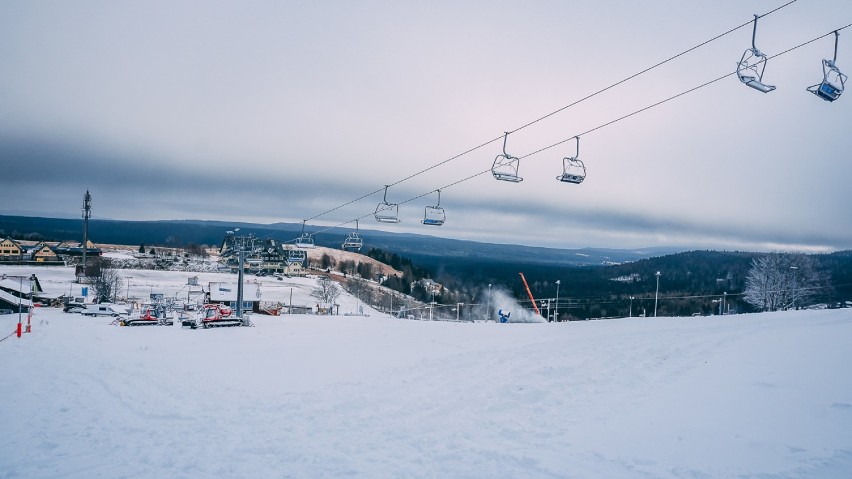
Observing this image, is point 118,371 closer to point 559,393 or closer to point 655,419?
point 559,393

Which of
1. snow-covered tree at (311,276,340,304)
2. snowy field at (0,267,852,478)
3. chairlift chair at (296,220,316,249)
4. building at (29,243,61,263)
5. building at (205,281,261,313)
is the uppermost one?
chairlift chair at (296,220,316,249)

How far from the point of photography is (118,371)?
1315 cm

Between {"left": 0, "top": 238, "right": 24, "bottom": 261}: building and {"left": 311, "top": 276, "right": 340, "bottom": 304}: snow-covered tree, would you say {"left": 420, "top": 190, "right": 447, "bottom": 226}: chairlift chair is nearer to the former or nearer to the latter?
{"left": 311, "top": 276, "right": 340, "bottom": 304}: snow-covered tree

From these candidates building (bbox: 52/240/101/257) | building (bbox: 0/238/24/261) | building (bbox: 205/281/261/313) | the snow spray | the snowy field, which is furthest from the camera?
building (bbox: 52/240/101/257)

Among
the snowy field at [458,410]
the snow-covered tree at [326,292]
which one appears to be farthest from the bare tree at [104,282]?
the snowy field at [458,410]

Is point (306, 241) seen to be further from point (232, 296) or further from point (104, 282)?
point (104, 282)

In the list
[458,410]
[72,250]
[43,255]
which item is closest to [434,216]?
[458,410]

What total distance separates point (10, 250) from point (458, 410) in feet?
369

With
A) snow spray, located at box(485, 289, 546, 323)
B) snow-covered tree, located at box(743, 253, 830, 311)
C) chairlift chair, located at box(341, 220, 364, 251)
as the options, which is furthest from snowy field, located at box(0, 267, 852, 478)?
snow spray, located at box(485, 289, 546, 323)

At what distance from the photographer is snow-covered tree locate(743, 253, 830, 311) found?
47.6 meters

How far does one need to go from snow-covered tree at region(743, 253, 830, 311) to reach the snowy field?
40068mm

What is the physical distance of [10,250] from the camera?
91.3 m

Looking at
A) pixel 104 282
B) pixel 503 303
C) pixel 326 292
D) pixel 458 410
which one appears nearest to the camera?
pixel 458 410

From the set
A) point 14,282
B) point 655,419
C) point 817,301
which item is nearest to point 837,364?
point 655,419
